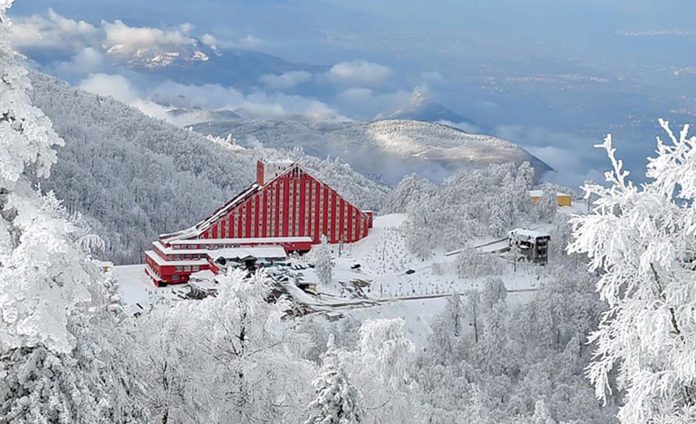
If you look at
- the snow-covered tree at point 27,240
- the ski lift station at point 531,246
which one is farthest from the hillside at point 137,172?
the snow-covered tree at point 27,240

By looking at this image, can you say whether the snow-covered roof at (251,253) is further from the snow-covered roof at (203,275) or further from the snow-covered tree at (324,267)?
the snow-covered tree at (324,267)

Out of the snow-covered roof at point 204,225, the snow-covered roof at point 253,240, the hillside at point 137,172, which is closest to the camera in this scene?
the snow-covered roof at point 253,240

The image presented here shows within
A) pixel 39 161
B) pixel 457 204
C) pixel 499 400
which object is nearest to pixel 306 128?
pixel 457 204

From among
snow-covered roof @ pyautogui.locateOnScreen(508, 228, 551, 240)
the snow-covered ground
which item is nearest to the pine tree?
the snow-covered ground

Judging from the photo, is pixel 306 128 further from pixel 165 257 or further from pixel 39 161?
pixel 39 161

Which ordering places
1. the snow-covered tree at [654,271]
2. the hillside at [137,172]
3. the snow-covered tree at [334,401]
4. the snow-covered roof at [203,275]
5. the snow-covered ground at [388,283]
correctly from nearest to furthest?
the snow-covered tree at [654,271], the snow-covered tree at [334,401], the snow-covered ground at [388,283], the snow-covered roof at [203,275], the hillside at [137,172]

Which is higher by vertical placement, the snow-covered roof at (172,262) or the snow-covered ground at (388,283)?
the snow-covered roof at (172,262)

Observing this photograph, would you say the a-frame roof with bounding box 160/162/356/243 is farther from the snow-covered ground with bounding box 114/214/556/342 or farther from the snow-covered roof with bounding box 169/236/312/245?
the snow-covered ground with bounding box 114/214/556/342

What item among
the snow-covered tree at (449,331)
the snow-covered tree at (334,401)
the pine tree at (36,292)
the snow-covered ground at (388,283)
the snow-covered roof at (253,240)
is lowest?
the snow-covered tree at (449,331)
